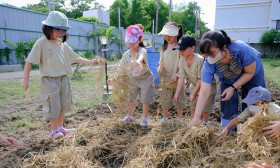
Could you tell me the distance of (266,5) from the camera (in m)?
28.1

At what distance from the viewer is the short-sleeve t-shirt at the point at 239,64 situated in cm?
263

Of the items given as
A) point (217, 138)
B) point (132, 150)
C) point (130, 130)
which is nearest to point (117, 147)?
point (132, 150)

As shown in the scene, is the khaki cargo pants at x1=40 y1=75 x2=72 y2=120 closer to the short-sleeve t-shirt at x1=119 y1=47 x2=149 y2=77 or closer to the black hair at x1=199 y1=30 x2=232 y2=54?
the short-sleeve t-shirt at x1=119 y1=47 x2=149 y2=77

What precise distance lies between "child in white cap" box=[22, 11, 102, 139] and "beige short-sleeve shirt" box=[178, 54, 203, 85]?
165 cm

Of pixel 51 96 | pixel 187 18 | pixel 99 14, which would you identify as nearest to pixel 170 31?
pixel 51 96

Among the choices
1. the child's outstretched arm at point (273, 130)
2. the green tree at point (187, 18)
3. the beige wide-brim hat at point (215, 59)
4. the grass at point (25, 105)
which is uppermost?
the green tree at point (187, 18)

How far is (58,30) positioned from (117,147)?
1.68m

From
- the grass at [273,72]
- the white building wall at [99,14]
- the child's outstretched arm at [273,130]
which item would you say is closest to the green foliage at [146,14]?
the white building wall at [99,14]

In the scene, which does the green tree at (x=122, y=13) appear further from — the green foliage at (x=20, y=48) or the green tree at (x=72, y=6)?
the green foliage at (x=20, y=48)

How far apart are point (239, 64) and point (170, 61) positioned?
1.36 meters

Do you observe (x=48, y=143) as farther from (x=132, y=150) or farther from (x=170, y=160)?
(x=170, y=160)

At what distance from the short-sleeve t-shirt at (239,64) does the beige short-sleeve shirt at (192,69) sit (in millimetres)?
655

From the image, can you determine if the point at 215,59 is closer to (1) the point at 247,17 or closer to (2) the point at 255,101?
(2) the point at 255,101

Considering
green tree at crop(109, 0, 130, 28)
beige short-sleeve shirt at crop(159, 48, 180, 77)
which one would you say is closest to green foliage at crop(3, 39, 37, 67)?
beige short-sleeve shirt at crop(159, 48, 180, 77)
